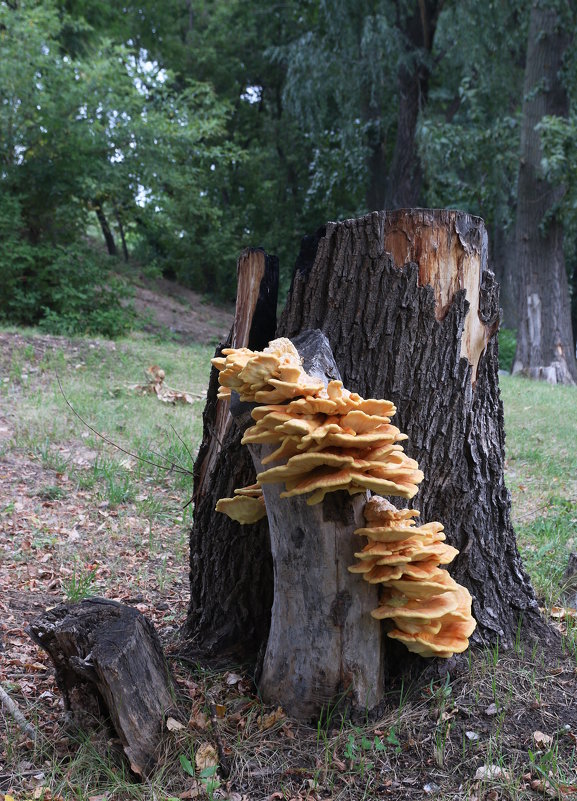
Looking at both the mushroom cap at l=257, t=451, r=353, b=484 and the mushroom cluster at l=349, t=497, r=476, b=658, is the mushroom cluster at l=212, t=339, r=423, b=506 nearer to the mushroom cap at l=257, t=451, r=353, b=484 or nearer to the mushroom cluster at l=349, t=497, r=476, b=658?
the mushroom cap at l=257, t=451, r=353, b=484

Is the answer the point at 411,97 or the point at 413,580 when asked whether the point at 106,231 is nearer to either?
the point at 411,97

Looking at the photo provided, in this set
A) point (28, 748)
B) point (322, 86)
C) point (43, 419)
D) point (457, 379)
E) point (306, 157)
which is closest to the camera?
point (28, 748)

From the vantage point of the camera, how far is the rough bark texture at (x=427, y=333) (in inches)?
112

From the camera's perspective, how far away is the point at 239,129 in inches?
1091

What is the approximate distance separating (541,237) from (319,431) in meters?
14.7

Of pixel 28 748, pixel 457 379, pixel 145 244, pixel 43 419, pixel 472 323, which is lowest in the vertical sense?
pixel 28 748

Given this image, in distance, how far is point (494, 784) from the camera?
233 cm

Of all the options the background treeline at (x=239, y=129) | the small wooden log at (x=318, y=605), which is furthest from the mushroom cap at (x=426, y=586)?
the background treeline at (x=239, y=129)

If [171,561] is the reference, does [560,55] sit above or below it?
above

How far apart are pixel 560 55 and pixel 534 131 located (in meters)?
1.70

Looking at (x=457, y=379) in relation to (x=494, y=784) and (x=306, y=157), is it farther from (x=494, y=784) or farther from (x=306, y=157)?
(x=306, y=157)

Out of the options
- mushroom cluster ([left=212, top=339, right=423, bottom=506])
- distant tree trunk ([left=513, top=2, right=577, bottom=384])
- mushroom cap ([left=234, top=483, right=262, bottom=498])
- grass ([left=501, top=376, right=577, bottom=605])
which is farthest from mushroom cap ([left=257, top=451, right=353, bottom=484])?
distant tree trunk ([left=513, top=2, right=577, bottom=384])

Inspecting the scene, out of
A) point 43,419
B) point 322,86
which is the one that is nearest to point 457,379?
point 43,419

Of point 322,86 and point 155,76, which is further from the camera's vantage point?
point 322,86
